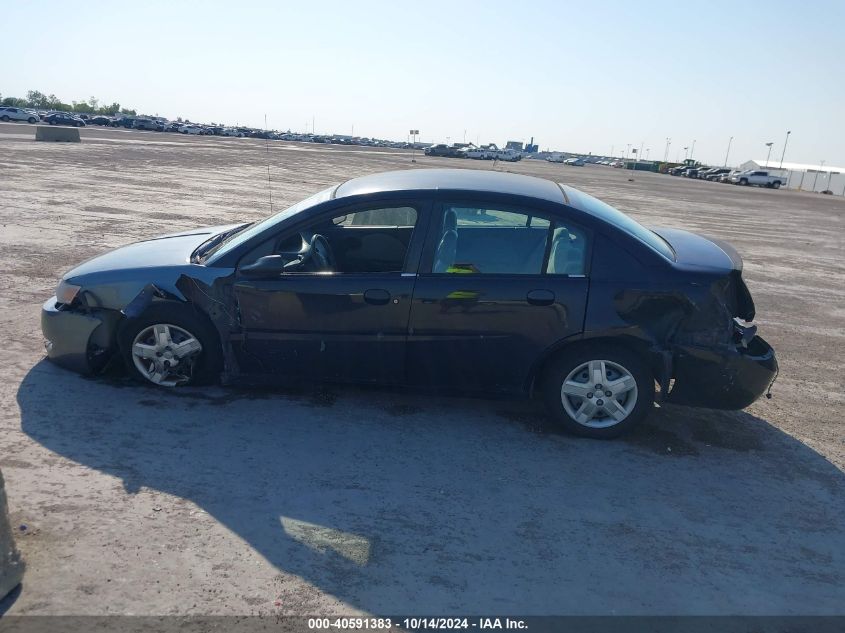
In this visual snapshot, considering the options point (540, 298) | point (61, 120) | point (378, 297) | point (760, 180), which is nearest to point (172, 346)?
point (378, 297)

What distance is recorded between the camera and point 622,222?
5.20 metres

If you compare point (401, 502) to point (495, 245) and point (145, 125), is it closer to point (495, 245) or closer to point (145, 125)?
point (495, 245)

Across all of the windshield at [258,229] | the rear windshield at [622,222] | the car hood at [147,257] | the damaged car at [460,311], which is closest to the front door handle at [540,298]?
the damaged car at [460,311]

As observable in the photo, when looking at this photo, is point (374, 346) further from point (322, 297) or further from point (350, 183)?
point (350, 183)

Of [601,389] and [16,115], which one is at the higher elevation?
[601,389]

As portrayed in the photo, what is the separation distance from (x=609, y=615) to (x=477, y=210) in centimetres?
287

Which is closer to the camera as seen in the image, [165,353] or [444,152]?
[165,353]

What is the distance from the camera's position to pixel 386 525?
12.0 ft

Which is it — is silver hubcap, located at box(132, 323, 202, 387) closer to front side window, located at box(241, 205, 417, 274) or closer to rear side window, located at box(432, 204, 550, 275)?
front side window, located at box(241, 205, 417, 274)

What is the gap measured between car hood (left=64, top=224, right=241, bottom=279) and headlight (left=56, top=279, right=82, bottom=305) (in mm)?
83

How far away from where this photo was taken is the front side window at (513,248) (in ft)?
15.9

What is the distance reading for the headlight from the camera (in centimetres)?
524

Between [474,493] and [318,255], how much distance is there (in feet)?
7.25

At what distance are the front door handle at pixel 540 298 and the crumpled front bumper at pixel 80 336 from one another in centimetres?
309
